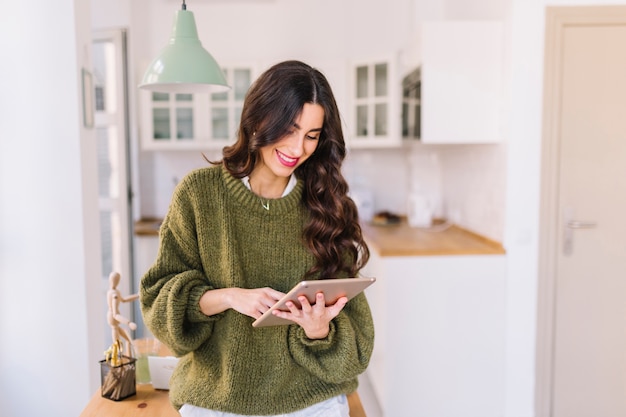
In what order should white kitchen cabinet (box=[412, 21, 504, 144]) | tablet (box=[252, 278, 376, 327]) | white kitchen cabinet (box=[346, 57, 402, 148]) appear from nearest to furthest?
tablet (box=[252, 278, 376, 327]) < white kitchen cabinet (box=[412, 21, 504, 144]) < white kitchen cabinet (box=[346, 57, 402, 148])

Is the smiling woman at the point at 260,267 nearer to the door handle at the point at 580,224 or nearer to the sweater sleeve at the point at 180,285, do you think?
the sweater sleeve at the point at 180,285

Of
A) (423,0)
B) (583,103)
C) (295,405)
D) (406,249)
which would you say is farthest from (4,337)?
(423,0)

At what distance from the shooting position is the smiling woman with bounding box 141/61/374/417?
127 cm

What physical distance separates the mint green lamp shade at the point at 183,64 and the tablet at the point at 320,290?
744mm

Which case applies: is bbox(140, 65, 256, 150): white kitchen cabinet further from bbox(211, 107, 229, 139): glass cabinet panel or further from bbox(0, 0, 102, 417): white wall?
bbox(0, 0, 102, 417): white wall

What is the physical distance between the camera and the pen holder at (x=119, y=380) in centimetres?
157

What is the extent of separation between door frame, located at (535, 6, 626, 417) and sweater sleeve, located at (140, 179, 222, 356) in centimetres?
199

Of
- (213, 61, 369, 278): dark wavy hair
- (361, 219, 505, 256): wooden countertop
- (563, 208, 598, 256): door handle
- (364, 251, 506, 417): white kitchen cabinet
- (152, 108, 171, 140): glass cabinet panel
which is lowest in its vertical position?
(364, 251, 506, 417): white kitchen cabinet

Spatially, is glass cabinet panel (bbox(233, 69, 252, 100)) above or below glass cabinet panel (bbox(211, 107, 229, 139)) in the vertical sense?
above

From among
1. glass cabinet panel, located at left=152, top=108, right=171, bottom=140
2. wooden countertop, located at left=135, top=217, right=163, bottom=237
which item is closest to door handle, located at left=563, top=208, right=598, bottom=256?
wooden countertop, located at left=135, top=217, right=163, bottom=237

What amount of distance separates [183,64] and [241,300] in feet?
2.43

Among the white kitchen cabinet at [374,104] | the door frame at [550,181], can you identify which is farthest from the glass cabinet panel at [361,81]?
the door frame at [550,181]

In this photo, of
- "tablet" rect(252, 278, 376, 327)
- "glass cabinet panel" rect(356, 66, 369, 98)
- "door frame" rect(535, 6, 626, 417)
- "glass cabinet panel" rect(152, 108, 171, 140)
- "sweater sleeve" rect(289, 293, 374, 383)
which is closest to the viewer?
"tablet" rect(252, 278, 376, 327)

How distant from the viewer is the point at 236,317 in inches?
51.8
